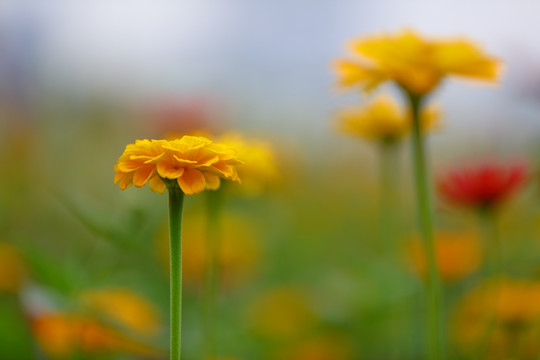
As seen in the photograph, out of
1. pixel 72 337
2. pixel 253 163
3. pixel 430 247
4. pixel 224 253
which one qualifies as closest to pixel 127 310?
pixel 72 337

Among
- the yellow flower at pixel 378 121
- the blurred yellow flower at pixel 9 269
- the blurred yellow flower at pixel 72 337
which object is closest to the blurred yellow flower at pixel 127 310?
the blurred yellow flower at pixel 72 337

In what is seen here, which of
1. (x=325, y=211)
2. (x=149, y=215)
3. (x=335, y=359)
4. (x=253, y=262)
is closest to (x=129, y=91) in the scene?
(x=325, y=211)

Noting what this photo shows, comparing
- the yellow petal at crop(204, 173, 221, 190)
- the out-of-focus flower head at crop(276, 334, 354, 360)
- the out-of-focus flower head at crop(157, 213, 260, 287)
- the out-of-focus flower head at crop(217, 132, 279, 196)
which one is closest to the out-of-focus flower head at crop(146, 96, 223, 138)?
the out-of-focus flower head at crop(157, 213, 260, 287)

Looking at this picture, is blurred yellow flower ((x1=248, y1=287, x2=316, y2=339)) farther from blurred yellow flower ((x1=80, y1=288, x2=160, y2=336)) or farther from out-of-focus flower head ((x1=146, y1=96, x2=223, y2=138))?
out-of-focus flower head ((x1=146, y1=96, x2=223, y2=138))

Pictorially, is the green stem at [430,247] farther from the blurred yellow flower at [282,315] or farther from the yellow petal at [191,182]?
the blurred yellow flower at [282,315]

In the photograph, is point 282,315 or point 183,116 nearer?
point 282,315

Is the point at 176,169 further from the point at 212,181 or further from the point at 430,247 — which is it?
the point at 430,247
